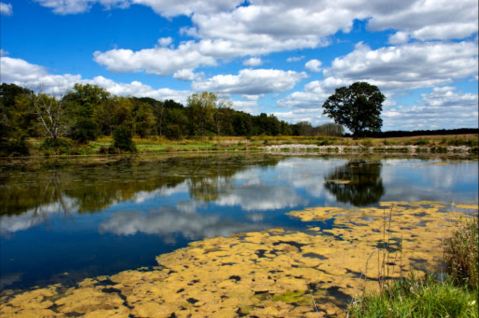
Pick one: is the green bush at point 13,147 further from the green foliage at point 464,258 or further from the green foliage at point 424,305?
the green foliage at point 424,305

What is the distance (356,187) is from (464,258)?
10.5 metres

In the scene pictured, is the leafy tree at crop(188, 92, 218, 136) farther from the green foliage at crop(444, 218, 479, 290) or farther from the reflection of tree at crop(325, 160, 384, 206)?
the green foliage at crop(444, 218, 479, 290)

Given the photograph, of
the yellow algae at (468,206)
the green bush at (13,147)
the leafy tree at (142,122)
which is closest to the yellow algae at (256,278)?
the yellow algae at (468,206)

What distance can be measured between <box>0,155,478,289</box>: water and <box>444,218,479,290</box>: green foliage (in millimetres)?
3353

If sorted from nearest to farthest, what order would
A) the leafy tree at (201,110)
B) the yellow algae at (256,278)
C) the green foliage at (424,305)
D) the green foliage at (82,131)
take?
1. the green foliage at (424,305)
2. the yellow algae at (256,278)
3. the green foliage at (82,131)
4. the leafy tree at (201,110)

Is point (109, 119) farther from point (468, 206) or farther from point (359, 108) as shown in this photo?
point (468, 206)

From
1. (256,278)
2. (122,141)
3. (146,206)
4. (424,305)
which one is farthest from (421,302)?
(122,141)

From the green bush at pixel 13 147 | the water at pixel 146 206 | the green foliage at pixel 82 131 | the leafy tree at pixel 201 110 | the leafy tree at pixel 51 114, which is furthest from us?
the leafy tree at pixel 201 110

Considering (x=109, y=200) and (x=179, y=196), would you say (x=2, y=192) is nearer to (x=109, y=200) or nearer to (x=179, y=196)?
(x=109, y=200)

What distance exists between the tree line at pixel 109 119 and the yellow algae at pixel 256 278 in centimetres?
3330

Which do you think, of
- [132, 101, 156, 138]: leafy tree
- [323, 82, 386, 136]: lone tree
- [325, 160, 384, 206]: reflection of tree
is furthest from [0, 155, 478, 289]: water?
[323, 82, 386, 136]: lone tree

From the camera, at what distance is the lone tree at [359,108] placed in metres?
64.2

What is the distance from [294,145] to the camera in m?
57.5

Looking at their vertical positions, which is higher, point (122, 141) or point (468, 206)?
point (122, 141)
